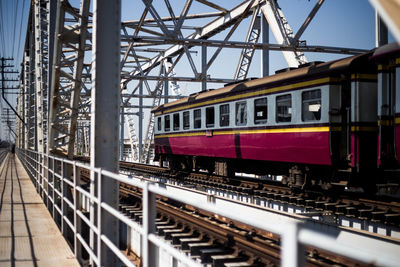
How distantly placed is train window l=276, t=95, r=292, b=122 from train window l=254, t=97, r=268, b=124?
607 mm

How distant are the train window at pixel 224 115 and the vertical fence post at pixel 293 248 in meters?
13.3

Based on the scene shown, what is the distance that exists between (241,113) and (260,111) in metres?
1.19

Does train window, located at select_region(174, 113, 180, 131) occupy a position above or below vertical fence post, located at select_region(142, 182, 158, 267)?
above

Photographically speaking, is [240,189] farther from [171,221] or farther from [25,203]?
[25,203]

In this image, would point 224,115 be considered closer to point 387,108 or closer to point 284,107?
point 284,107

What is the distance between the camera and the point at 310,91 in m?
11.0

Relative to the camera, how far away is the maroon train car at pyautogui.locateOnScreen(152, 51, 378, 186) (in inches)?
400

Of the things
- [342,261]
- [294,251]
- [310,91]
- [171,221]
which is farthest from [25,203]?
[294,251]

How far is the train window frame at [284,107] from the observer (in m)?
11.7

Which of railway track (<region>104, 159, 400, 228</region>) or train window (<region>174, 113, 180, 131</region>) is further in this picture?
train window (<region>174, 113, 180, 131</region>)

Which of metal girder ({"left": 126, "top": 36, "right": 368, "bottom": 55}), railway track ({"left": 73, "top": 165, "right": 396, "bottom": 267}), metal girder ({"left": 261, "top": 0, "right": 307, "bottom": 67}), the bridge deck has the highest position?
metal girder ({"left": 261, "top": 0, "right": 307, "bottom": 67})

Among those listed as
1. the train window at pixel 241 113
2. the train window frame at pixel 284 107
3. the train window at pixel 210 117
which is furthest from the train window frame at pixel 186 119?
the train window frame at pixel 284 107

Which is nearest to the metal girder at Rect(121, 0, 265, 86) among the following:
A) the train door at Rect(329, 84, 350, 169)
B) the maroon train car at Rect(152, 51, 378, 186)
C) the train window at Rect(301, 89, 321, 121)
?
the maroon train car at Rect(152, 51, 378, 186)

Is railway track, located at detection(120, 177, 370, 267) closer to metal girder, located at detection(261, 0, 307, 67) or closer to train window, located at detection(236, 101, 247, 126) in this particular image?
train window, located at detection(236, 101, 247, 126)
